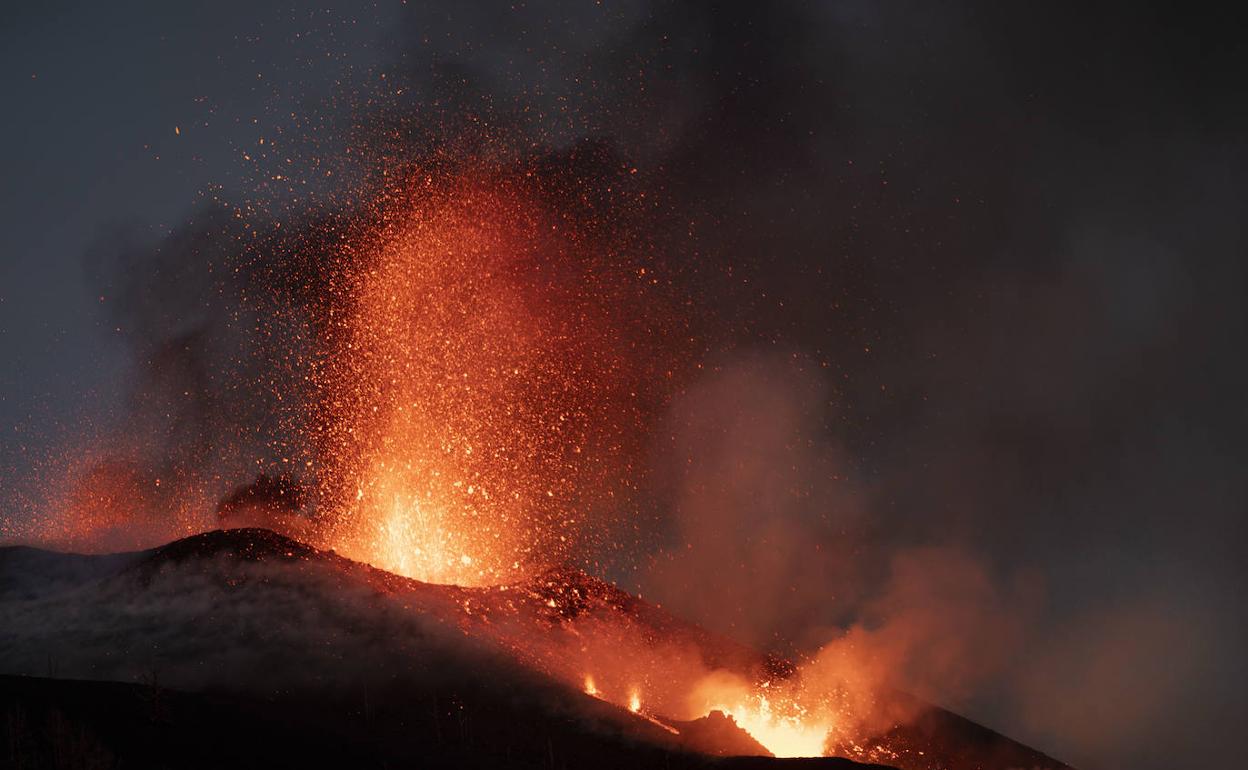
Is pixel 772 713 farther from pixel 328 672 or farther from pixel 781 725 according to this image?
pixel 328 672

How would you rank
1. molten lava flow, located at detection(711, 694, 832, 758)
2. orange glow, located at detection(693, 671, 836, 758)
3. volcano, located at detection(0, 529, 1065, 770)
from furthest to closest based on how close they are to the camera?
orange glow, located at detection(693, 671, 836, 758), molten lava flow, located at detection(711, 694, 832, 758), volcano, located at detection(0, 529, 1065, 770)

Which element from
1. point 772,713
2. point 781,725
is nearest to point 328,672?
point 781,725

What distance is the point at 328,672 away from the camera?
175 feet

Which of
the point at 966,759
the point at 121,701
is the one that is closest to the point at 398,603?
the point at 121,701

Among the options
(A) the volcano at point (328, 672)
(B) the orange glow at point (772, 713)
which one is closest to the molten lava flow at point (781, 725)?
(B) the orange glow at point (772, 713)

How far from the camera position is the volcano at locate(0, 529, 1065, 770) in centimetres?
3725

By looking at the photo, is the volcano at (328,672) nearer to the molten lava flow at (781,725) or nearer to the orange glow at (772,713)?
the orange glow at (772,713)

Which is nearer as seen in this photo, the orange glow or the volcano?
the volcano

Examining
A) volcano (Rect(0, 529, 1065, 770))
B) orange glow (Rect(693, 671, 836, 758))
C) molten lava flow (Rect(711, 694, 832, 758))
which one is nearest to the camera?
volcano (Rect(0, 529, 1065, 770))

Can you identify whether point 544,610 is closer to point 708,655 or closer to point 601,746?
point 708,655

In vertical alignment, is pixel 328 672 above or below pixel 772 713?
below

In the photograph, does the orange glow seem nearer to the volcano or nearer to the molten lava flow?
the molten lava flow

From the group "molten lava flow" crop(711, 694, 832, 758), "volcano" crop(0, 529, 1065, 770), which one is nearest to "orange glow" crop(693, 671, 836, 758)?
"molten lava flow" crop(711, 694, 832, 758)

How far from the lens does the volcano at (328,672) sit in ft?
122
